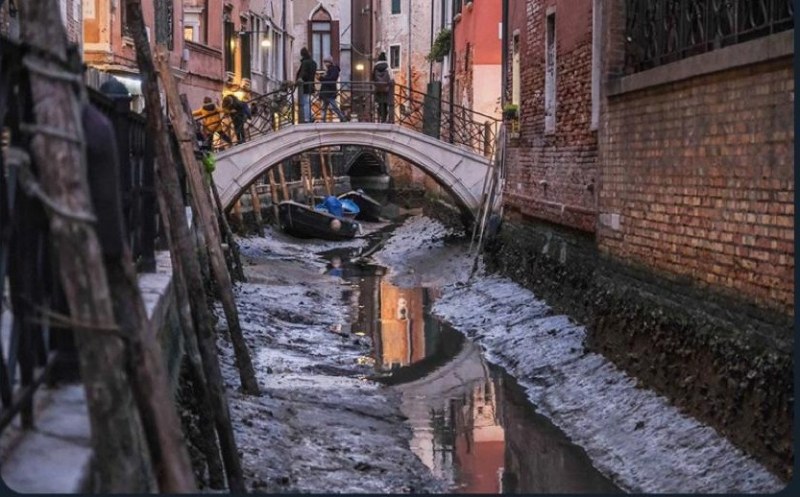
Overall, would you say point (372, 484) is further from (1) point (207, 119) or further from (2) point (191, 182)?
(1) point (207, 119)

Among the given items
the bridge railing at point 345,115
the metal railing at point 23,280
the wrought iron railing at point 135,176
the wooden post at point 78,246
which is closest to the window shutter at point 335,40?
the bridge railing at point 345,115

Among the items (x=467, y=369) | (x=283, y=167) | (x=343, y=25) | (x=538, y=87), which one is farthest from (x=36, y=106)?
(x=343, y=25)

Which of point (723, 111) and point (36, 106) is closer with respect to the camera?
point (36, 106)

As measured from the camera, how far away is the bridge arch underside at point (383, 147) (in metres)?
25.4

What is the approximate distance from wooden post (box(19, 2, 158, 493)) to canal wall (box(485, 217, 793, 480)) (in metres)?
4.33

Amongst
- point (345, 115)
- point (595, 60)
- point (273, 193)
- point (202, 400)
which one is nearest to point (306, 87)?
point (345, 115)

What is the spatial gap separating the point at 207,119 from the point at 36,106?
852 inches

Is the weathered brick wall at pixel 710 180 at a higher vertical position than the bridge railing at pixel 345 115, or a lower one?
lower

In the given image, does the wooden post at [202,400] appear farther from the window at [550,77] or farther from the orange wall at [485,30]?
the orange wall at [485,30]

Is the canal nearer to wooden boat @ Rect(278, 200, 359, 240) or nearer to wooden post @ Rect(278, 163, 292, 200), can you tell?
wooden boat @ Rect(278, 200, 359, 240)

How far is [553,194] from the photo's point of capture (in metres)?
16.8

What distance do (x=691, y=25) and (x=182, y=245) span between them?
15.5 feet

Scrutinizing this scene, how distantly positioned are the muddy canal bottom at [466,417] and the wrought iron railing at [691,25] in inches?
117

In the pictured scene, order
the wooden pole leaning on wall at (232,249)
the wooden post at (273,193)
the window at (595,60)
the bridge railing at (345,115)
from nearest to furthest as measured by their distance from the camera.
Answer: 1. the window at (595,60)
2. the wooden pole leaning on wall at (232,249)
3. the bridge railing at (345,115)
4. the wooden post at (273,193)
